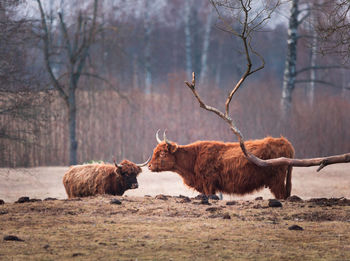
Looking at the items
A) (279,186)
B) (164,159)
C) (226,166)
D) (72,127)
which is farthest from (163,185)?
(279,186)

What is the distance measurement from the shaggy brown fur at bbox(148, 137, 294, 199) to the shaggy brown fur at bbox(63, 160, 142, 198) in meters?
0.84

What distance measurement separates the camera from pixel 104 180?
10789mm

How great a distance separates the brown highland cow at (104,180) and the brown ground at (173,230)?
5.42 feet

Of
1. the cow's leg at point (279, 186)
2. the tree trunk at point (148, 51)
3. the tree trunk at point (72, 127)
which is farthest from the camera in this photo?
the tree trunk at point (148, 51)

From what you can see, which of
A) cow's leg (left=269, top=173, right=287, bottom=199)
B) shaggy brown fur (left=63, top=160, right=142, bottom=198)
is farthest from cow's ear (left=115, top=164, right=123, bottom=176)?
cow's leg (left=269, top=173, right=287, bottom=199)

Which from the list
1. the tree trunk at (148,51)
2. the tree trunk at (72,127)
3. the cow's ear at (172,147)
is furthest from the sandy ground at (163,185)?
the tree trunk at (148,51)

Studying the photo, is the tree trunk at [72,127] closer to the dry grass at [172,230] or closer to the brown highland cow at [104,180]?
the brown highland cow at [104,180]

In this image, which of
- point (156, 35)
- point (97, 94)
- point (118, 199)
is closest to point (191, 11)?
Answer: point (156, 35)

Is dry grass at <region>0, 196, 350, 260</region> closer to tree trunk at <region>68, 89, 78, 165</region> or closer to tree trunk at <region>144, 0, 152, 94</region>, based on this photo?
tree trunk at <region>68, 89, 78, 165</region>

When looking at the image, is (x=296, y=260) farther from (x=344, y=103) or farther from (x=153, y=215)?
(x=344, y=103)

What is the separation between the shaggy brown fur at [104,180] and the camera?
10742 mm

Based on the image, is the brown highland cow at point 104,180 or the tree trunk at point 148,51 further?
→ the tree trunk at point 148,51

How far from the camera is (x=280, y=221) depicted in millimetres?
7344

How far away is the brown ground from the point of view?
567 centimetres
